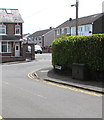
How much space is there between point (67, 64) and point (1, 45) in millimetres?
25897

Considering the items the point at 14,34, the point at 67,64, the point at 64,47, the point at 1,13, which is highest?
the point at 1,13

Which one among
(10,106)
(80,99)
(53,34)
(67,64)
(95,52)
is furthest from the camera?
(53,34)

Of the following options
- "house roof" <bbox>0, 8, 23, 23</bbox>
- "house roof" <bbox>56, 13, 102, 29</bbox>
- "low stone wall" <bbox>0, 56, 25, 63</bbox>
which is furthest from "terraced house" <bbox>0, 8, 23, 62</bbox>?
"house roof" <bbox>56, 13, 102, 29</bbox>

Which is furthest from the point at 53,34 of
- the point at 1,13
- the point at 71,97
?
the point at 71,97

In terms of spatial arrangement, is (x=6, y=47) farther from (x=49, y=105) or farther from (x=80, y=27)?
(x=49, y=105)

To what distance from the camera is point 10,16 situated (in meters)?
42.4

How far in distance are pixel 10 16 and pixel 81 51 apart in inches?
1177

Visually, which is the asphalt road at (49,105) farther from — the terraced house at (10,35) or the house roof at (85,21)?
the house roof at (85,21)

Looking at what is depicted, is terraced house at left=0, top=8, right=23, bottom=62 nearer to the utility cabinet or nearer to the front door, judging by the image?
the front door

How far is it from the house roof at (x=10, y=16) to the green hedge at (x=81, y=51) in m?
24.1

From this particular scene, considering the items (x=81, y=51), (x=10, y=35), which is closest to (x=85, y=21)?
(x=10, y=35)

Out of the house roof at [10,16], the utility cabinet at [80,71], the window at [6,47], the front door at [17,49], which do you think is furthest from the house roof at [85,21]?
the utility cabinet at [80,71]

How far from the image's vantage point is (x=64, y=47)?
17.0m

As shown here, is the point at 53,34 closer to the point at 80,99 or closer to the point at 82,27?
the point at 82,27
